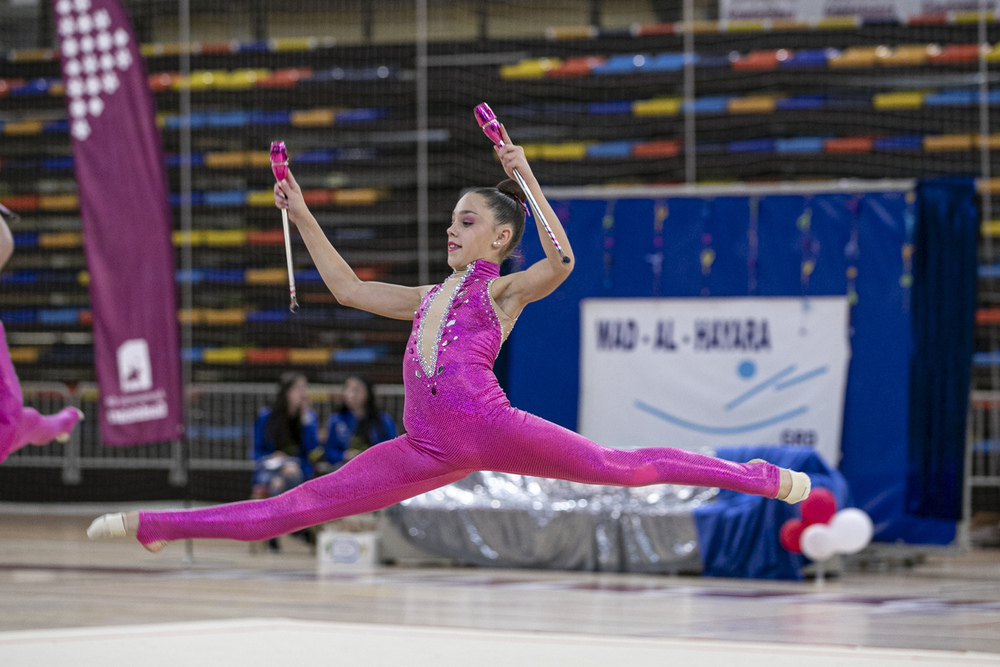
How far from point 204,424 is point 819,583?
5085 mm

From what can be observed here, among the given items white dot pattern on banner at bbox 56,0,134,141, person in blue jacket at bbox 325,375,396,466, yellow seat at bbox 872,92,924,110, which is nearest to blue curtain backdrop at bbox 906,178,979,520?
yellow seat at bbox 872,92,924,110

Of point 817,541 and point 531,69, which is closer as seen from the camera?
point 817,541

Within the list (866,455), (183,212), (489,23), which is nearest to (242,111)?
(183,212)

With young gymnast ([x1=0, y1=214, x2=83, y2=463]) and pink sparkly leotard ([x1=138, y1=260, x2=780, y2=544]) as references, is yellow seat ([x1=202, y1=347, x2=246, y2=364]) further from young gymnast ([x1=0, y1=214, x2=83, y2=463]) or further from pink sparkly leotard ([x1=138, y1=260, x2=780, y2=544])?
pink sparkly leotard ([x1=138, y1=260, x2=780, y2=544])

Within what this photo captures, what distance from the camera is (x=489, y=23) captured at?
10094mm

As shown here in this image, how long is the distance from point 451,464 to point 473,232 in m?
0.62

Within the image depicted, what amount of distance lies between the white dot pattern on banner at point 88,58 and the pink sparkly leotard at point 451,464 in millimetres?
4717

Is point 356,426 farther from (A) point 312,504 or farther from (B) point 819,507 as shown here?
(A) point 312,504

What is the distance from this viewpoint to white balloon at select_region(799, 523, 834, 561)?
658cm

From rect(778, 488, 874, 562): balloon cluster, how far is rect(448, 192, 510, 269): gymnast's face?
3.57 metres

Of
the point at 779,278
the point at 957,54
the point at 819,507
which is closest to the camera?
the point at 819,507

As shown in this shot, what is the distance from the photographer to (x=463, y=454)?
3334 millimetres

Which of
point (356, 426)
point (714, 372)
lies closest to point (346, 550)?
point (356, 426)

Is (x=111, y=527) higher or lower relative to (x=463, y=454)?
lower
